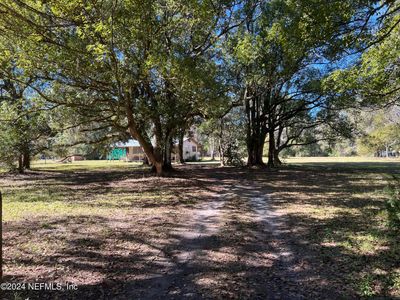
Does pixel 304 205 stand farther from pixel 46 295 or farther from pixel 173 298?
pixel 46 295

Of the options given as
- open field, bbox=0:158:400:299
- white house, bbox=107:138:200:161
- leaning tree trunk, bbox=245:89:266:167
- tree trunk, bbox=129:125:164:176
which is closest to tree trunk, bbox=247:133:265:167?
leaning tree trunk, bbox=245:89:266:167

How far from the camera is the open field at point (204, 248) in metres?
3.76

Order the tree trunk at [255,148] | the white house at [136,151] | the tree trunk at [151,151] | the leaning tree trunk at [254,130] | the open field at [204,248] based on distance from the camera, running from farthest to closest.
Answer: the white house at [136,151] < the tree trunk at [255,148] < the leaning tree trunk at [254,130] < the tree trunk at [151,151] < the open field at [204,248]

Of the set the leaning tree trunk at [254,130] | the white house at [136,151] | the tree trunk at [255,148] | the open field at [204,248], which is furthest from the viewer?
the white house at [136,151]

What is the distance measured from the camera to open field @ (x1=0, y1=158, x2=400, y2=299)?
3.76 meters

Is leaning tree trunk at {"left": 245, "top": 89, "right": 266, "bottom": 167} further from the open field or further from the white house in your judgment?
the white house

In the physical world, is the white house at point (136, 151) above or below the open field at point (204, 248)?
above

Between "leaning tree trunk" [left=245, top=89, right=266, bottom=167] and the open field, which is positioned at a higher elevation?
"leaning tree trunk" [left=245, top=89, right=266, bottom=167]

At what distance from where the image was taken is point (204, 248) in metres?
5.20

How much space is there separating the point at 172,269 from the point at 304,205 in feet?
18.3

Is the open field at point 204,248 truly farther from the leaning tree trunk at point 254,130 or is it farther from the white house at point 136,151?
the white house at point 136,151

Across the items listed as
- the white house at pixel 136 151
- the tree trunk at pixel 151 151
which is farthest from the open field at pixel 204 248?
the white house at pixel 136 151

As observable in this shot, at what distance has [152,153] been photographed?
1513cm

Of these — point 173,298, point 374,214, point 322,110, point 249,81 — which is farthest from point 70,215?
point 322,110
